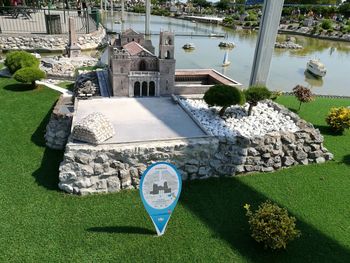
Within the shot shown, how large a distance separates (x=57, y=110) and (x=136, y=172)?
4.99 m

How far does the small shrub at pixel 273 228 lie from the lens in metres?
7.80

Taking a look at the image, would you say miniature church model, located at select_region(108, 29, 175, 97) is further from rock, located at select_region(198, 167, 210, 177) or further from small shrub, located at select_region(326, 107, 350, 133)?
small shrub, located at select_region(326, 107, 350, 133)

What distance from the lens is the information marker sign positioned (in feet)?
25.4

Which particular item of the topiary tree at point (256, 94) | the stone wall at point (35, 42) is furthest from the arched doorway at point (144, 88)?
the stone wall at point (35, 42)

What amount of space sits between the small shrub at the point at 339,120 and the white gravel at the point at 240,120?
2651mm

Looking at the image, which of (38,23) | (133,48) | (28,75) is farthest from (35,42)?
(133,48)

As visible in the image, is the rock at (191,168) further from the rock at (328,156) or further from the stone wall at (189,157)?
the rock at (328,156)

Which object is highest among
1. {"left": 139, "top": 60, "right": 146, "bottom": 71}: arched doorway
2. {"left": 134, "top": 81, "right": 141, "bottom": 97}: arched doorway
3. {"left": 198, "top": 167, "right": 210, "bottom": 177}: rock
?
{"left": 139, "top": 60, "right": 146, "bottom": 71}: arched doorway

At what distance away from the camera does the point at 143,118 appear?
1293 cm

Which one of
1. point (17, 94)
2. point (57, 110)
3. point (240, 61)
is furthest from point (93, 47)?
point (57, 110)

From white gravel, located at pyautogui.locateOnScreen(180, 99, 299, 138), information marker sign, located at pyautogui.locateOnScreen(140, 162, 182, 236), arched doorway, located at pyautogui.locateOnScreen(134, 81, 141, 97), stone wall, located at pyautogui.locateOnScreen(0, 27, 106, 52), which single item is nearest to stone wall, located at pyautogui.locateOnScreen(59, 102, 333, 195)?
white gravel, located at pyautogui.locateOnScreen(180, 99, 299, 138)

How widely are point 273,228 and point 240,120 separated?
20.8ft

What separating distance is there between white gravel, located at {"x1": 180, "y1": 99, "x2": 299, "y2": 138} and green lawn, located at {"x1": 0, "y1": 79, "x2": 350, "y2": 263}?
5.81 ft

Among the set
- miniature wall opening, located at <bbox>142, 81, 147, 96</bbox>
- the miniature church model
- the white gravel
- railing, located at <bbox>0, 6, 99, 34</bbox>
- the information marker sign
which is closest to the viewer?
the information marker sign
